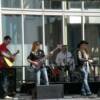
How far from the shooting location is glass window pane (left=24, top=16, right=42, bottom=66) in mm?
23266

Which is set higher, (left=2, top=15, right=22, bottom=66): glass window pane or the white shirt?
(left=2, top=15, right=22, bottom=66): glass window pane

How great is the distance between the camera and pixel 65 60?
2189cm

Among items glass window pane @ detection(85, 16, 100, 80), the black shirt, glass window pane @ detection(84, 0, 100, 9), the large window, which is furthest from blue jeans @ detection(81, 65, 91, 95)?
glass window pane @ detection(84, 0, 100, 9)

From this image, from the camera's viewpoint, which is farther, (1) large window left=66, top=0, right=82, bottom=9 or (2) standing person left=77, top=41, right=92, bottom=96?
(1) large window left=66, top=0, right=82, bottom=9

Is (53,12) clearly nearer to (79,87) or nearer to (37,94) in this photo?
(79,87)

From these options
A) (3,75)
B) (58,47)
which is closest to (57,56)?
(58,47)

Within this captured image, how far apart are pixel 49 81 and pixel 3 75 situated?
279 centimetres

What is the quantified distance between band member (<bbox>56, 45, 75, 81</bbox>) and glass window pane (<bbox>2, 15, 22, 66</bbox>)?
1.92 m

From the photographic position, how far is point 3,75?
19250 millimetres

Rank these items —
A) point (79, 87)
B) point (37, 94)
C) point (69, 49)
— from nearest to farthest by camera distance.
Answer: point (37, 94)
point (79, 87)
point (69, 49)

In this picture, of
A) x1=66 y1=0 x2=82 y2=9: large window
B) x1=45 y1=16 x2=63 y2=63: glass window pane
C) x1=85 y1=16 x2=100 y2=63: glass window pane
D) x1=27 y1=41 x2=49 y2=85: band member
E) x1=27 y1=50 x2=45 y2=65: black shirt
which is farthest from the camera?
x1=85 y1=16 x2=100 y2=63: glass window pane

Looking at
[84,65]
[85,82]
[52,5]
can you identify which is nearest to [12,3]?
[52,5]

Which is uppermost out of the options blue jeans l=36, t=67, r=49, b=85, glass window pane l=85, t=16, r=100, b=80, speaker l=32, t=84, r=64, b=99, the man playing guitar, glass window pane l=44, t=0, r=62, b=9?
glass window pane l=44, t=0, r=62, b=9

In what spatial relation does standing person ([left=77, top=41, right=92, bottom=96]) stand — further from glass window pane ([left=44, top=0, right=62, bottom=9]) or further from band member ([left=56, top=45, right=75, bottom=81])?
glass window pane ([left=44, top=0, right=62, bottom=9])
